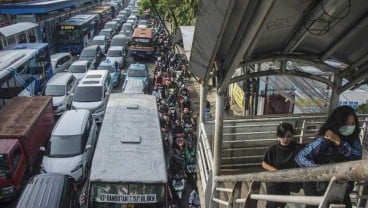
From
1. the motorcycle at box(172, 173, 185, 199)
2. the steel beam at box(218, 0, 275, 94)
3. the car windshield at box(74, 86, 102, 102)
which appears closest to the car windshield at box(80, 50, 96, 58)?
the car windshield at box(74, 86, 102, 102)

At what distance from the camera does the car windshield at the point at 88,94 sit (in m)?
15.7

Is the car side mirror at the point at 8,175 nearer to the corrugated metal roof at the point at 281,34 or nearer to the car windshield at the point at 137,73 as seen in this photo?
the corrugated metal roof at the point at 281,34

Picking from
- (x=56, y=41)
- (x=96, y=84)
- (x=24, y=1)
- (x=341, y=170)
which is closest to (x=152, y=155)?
(x=341, y=170)

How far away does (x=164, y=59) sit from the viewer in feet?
75.7

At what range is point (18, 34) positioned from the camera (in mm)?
23531

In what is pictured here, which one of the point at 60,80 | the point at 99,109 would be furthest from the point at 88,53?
the point at 99,109

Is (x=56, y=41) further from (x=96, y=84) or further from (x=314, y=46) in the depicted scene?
(x=314, y=46)

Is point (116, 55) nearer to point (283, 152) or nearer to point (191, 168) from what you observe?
point (191, 168)

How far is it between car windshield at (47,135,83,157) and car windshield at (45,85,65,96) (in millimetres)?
5676

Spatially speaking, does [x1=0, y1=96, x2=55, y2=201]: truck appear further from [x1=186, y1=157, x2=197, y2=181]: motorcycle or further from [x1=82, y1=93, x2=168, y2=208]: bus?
[x1=186, y1=157, x2=197, y2=181]: motorcycle

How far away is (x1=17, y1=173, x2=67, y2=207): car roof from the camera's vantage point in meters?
8.07

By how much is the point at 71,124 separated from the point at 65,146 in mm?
957

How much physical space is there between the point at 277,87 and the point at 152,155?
12.3ft

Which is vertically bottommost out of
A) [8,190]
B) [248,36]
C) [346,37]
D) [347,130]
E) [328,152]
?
[8,190]
